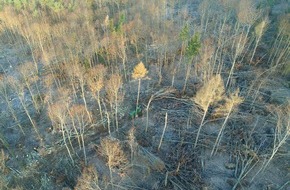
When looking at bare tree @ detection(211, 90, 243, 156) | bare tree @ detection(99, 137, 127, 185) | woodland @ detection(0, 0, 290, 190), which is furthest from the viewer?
woodland @ detection(0, 0, 290, 190)

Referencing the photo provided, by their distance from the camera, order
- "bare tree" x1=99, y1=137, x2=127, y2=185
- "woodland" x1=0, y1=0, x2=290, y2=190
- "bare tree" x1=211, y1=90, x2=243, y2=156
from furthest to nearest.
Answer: "woodland" x1=0, y1=0, x2=290, y2=190 → "bare tree" x1=211, y1=90, x2=243, y2=156 → "bare tree" x1=99, y1=137, x2=127, y2=185

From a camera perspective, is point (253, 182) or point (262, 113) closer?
point (253, 182)

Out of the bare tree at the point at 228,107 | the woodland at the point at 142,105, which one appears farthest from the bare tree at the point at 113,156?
the bare tree at the point at 228,107

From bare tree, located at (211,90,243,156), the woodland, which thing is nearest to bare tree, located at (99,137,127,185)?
the woodland

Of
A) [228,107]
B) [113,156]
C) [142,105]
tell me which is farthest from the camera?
[142,105]

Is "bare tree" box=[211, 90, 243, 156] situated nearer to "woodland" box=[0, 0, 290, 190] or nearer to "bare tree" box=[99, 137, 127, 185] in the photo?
"woodland" box=[0, 0, 290, 190]

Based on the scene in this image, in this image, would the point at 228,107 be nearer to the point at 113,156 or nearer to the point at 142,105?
the point at 113,156

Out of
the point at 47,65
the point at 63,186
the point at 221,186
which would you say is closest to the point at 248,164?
the point at 221,186

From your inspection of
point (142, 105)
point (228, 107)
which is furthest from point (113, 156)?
point (228, 107)

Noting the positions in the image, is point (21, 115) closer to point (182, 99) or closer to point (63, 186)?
point (63, 186)
